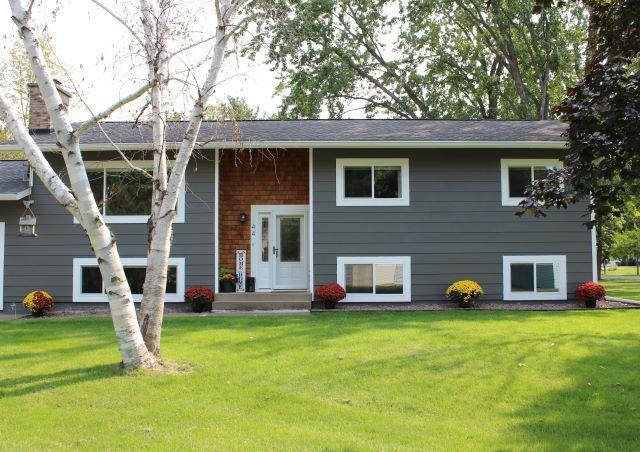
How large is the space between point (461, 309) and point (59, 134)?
8627 millimetres

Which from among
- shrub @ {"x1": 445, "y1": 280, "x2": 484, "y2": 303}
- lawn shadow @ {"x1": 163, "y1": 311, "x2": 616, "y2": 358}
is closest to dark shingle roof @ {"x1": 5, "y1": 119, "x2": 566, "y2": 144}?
shrub @ {"x1": 445, "y1": 280, "x2": 484, "y2": 303}

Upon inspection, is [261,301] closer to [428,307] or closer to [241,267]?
[241,267]

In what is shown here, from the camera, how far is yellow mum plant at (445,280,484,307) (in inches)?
472

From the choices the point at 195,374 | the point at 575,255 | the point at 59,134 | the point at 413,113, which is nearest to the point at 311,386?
the point at 195,374

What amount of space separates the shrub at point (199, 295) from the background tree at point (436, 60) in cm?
1393

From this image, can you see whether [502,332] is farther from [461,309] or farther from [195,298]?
[195,298]

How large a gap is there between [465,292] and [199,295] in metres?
5.59

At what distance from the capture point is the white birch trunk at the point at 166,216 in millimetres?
6781

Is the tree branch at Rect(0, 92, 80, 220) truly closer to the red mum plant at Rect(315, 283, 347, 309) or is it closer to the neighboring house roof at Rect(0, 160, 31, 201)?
the neighboring house roof at Rect(0, 160, 31, 201)

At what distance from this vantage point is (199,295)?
11.8 meters

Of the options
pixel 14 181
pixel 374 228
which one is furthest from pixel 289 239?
pixel 14 181

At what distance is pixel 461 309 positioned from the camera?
11.9 m

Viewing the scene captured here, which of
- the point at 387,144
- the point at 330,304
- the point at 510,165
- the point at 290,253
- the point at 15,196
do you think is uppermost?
the point at 387,144

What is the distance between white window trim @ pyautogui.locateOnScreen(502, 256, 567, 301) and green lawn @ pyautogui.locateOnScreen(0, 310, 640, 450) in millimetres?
3413
